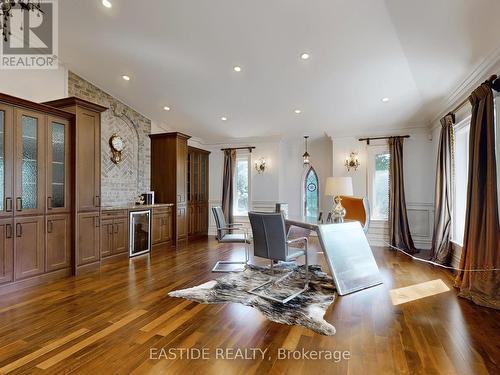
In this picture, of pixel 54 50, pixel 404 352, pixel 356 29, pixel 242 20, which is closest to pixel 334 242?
pixel 404 352

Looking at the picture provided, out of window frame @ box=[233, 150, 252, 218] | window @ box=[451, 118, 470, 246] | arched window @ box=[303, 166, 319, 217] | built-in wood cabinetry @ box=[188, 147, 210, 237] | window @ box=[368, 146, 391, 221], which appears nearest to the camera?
window @ box=[451, 118, 470, 246]

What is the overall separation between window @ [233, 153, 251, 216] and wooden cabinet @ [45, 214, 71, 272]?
13.7 feet

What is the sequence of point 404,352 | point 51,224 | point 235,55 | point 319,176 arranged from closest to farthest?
point 404,352 < point 51,224 < point 235,55 < point 319,176

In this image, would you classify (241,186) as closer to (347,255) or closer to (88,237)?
(88,237)

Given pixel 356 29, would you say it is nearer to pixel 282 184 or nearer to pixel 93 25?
pixel 93 25

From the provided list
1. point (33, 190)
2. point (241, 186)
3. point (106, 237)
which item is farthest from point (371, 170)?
point (33, 190)

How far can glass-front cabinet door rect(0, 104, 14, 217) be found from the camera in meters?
3.22

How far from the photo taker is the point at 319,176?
7.10 meters

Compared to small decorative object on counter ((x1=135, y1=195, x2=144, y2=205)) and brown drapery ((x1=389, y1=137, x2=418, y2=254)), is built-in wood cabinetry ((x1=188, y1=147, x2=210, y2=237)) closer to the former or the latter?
small decorative object on counter ((x1=135, y1=195, x2=144, y2=205))

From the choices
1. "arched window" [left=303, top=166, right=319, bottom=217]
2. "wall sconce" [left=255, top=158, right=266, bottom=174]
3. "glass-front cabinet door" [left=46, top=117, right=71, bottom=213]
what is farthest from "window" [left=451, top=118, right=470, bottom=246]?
"glass-front cabinet door" [left=46, top=117, right=71, bottom=213]

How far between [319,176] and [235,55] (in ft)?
13.0

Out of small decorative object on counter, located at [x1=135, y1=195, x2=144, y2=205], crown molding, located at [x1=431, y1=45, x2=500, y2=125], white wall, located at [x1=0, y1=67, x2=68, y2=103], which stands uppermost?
white wall, located at [x1=0, y1=67, x2=68, y2=103]

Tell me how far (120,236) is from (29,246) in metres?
1.48

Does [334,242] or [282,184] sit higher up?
[282,184]
